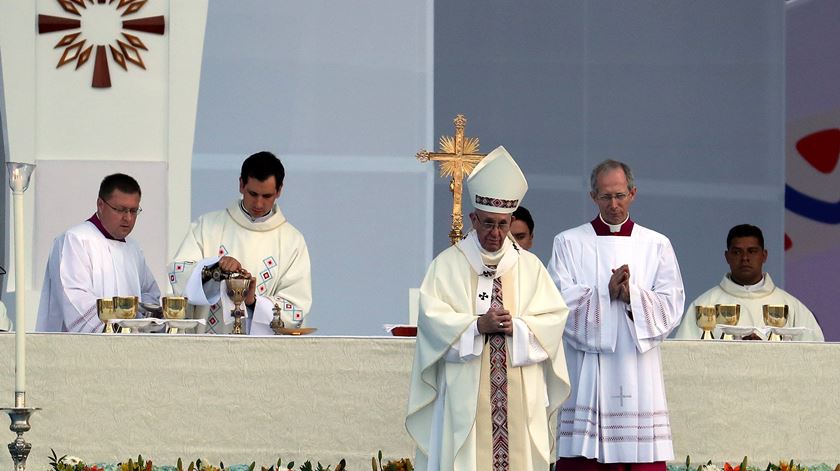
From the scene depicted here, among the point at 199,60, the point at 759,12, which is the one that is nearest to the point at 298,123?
the point at 199,60

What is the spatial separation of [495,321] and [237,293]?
187 cm

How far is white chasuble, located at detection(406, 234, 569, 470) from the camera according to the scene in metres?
6.05

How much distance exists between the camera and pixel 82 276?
25.8 feet

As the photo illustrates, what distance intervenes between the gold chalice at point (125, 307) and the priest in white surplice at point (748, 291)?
11.3 ft

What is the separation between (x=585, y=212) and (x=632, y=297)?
441cm

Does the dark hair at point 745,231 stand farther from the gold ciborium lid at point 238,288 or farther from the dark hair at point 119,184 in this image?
the dark hair at point 119,184

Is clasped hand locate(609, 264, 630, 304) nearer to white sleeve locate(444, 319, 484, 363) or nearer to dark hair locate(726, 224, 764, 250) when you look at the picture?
white sleeve locate(444, 319, 484, 363)

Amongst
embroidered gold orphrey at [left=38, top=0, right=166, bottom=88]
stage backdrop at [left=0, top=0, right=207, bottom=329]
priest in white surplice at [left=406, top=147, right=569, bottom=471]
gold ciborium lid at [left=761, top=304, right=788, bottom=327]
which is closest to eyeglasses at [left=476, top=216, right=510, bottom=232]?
priest in white surplice at [left=406, top=147, right=569, bottom=471]

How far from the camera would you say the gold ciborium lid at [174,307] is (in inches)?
284

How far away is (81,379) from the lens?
7.07 meters

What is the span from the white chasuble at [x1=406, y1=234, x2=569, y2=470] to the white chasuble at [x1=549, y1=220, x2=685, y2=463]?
665 mm

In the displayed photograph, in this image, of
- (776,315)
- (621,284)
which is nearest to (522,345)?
(621,284)

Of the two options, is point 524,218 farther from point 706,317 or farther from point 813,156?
point 813,156

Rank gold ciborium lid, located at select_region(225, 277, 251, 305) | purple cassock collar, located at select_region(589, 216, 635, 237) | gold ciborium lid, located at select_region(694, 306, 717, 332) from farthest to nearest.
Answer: gold ciborium lid, located at select_region(694, 306, 717, 332), gold ciborium lid, located at select_region(225, 277, 251, 305), purple cassock collar, located at select_region(589, 216, 635, 237)
